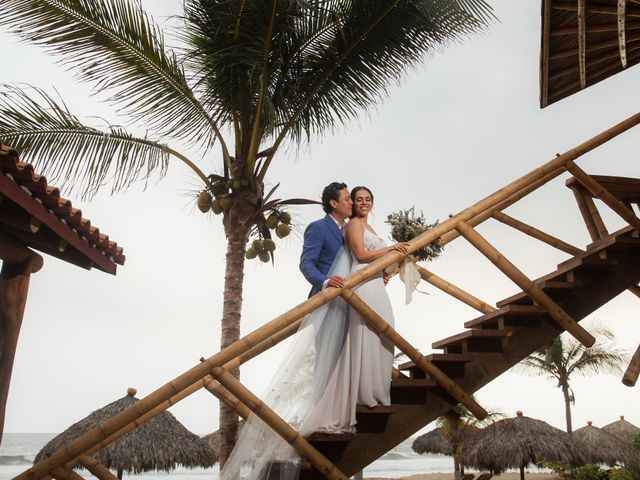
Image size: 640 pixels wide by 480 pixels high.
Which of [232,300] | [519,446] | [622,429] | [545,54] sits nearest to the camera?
[545,54]

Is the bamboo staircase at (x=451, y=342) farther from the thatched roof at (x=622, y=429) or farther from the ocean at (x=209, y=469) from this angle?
A: the ocean at (x=209, y=469)

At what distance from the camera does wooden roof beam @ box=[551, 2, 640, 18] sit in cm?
541

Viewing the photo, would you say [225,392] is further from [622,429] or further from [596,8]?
[622,429]

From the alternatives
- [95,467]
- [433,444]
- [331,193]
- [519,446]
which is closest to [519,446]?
[519,446]

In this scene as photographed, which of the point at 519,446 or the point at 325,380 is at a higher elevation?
the point at 519,446

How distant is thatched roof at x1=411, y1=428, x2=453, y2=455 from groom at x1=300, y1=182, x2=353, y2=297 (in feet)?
60.2

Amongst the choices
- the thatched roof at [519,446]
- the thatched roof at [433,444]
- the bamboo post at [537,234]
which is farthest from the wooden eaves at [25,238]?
the thatched roof at [433,444]

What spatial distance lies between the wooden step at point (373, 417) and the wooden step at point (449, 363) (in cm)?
53

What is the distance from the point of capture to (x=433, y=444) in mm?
22000

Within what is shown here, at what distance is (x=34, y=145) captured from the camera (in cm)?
808

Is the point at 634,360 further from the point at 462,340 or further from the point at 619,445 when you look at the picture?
the point at 619,445

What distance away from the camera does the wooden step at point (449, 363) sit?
461cm

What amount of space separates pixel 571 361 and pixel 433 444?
8841mm

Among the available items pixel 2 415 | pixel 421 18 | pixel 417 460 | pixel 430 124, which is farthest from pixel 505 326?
pixel 417 460
